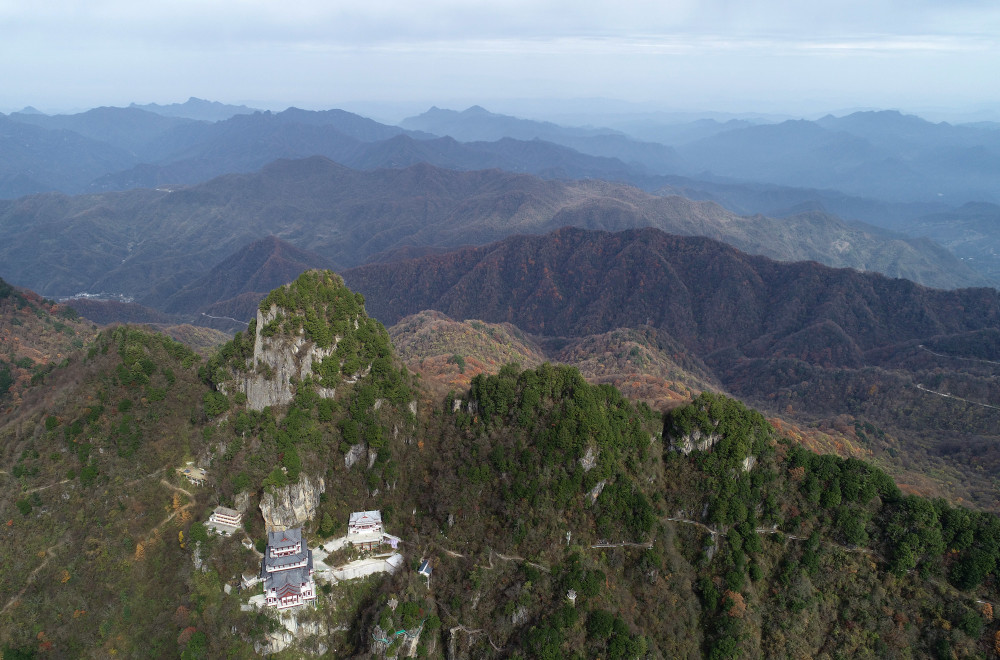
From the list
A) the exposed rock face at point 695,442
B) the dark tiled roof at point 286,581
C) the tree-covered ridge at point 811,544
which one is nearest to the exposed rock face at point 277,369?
the dark tiled roof at point 286,581

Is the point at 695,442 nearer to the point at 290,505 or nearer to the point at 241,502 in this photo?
the point at 290,505

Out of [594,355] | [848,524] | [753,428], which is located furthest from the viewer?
[594,355]

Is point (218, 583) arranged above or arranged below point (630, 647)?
above

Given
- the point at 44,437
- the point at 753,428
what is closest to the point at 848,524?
the point at 753,428

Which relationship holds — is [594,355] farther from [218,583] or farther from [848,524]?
[218,583]

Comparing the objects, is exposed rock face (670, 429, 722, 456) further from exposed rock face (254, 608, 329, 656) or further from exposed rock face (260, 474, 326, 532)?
exposed rock face (254, 608, 329, 656)

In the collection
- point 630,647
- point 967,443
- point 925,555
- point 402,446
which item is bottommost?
point 967,443

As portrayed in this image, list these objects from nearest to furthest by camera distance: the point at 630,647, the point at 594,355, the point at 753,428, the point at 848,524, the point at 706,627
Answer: the point at 630,647, the point at 706,627, the point at 848,524, the point at 753,428, the point at 594,355

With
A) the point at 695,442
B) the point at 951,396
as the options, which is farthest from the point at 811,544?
the point at 951,396
